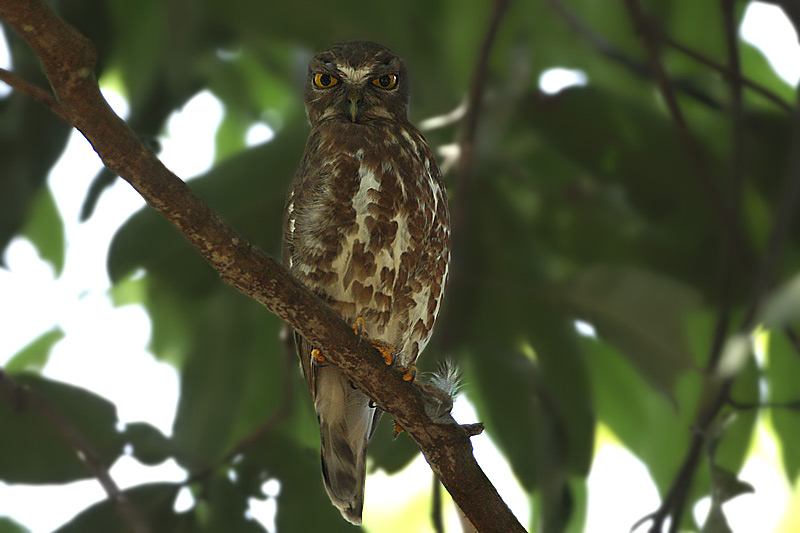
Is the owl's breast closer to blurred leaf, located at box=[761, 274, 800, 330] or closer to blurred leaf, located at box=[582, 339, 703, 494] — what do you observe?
blurred leaf, located at box=[761, 274, 800, 330]

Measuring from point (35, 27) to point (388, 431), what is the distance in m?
2.55

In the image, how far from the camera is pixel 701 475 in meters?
4.18

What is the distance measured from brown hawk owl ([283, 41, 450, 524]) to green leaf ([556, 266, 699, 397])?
1.34 m

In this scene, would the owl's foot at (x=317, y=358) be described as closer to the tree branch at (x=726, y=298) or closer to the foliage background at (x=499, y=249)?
the foliage background at (x=499, y=249)

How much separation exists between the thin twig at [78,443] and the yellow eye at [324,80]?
175cm

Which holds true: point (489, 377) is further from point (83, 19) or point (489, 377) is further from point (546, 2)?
point (83, 19)

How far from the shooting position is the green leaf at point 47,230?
4.52m

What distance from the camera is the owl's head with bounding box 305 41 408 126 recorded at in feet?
9.67

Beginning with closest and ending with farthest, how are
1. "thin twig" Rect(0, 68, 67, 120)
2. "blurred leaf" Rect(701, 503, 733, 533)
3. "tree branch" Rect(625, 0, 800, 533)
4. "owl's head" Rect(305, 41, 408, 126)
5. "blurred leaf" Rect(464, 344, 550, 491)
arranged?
"thin twig" Rect(0, 68, 67, 120), "owl's head" Rect(305, 41, 408, 126), "blurred leaf" Rect(701, 503, 733, 533), "tree branch" Rect(625, 0, 800, 533), "blurred leaf" Rect(464, 344, 550, 491)

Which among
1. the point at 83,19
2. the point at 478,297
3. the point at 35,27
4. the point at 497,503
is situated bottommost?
the point at 497,503

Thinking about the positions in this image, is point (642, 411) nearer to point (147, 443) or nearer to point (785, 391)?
point (785, 391)

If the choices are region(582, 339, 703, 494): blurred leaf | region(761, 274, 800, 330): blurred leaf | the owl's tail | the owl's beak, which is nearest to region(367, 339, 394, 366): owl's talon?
the owl's tail


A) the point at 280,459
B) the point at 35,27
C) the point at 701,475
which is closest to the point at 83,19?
the point at 280,459

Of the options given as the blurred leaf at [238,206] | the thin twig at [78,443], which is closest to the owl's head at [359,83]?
the blurred leaf at [238,206]
